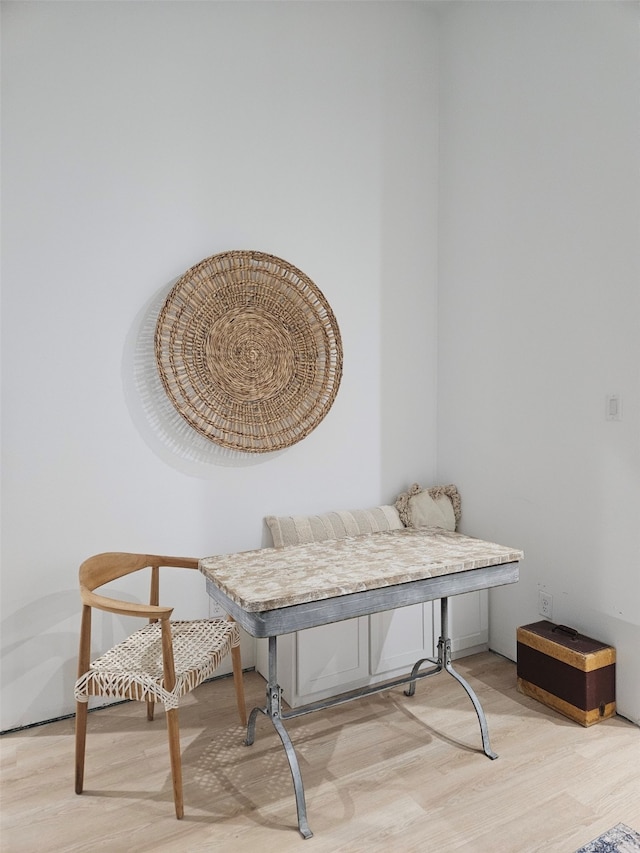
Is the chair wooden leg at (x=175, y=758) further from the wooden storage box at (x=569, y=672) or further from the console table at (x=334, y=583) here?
the wooden storage box at (x=569, y=672)

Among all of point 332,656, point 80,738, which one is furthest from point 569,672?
point 80,738

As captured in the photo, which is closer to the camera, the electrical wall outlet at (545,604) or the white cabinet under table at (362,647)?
the white cabinet under table at (362,647)

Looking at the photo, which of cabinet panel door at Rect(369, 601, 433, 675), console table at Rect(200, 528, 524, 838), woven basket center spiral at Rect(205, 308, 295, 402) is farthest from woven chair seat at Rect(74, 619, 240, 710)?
woven basket center spiral at Rect(205, 308, 295, 402)

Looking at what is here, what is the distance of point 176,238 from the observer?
2496 millimetres

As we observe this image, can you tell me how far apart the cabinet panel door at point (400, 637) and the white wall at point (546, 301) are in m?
0.44

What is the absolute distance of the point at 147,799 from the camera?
183 centimetres

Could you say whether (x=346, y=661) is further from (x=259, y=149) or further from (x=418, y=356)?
(x=259, y=149)

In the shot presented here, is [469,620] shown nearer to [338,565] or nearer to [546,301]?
[338,565]

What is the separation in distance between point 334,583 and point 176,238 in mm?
1598

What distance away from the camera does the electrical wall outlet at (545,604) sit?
256 centimetres

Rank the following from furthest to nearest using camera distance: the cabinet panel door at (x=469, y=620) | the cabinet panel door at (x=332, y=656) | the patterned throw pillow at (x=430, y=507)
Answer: the patterned throw pillow at (x=430, y=507)
the cabinet panel door at (x=469, y=620)
the cabinet panel door at (x=332, y=656)

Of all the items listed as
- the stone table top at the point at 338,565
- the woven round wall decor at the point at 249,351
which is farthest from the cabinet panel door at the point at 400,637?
the woven round wall decor at the point at 249,351

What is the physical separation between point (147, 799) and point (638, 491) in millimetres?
1999

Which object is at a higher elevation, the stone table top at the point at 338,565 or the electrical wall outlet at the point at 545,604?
the stone table top at the point at 338,565
